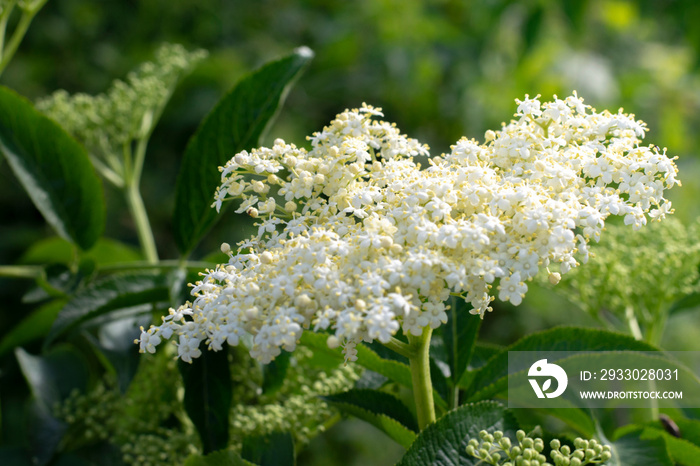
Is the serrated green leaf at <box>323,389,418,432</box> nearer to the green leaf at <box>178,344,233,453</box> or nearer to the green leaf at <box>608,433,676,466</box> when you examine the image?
the green leaf at <box>178,344,233,453</box>

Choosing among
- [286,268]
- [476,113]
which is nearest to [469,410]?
[286,268]

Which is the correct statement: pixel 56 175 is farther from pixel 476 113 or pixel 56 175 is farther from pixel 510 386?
pixel 476 113

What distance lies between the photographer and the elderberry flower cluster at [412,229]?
1.94ft

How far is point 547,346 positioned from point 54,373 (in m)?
0.89

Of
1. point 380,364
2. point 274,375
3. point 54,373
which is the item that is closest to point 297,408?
point 274,375

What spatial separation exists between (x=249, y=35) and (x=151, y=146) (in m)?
0.92

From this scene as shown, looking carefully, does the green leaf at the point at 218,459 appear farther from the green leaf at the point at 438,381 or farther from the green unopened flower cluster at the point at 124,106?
the green unopened flower cluster at the point at 124,106

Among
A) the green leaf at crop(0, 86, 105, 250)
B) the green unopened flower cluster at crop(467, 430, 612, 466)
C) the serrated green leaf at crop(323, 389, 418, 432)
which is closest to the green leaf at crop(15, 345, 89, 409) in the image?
the green leaf at crop(0, 86, 105, 250)

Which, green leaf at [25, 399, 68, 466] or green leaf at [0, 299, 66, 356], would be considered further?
green leaf at [0, 299, 66, 356]

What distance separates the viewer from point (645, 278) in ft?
3.51

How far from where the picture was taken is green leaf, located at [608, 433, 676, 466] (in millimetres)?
762

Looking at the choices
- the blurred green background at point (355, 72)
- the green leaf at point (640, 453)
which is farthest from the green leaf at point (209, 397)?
the blurred green background at point (355, 72)

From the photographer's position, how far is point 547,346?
0.85 m

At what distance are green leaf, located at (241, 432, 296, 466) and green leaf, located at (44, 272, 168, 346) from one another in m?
0.32
